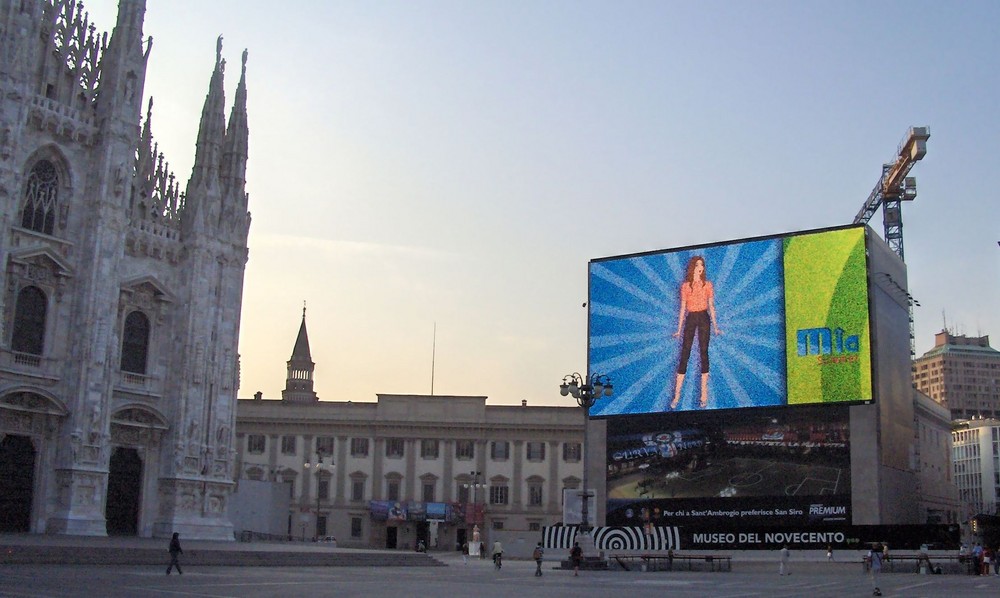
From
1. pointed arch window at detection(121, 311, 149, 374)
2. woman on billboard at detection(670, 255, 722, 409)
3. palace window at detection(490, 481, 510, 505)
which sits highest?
Result: woman on billboard at detection(670, 255, 722, 409)

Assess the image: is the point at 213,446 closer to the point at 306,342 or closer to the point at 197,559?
the point at 197,559

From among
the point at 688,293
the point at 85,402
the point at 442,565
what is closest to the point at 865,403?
the point at 688,293

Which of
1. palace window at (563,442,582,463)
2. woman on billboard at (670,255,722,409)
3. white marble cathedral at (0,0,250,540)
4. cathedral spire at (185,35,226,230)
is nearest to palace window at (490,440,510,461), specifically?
palace window at (563,442,582,463)

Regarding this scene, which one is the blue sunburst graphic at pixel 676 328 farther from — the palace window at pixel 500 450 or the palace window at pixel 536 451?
the palace window at pixel 500 450

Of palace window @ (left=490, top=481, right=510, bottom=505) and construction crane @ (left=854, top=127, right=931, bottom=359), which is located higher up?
construction crane @ (left=854, top=127, right=931, bottom=359)

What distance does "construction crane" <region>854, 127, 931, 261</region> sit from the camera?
316 feet

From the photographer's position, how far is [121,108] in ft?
151

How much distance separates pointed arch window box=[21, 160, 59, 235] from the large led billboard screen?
107ft

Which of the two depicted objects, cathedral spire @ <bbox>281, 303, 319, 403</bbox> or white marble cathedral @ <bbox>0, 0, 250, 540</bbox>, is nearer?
white marble cathedral @ <bbox>0, 0, 250, 540</bbox>

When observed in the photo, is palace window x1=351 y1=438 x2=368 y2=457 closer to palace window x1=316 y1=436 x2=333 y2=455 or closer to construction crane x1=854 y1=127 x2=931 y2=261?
palace window x1=316 y1=436 x2=333 y2=455

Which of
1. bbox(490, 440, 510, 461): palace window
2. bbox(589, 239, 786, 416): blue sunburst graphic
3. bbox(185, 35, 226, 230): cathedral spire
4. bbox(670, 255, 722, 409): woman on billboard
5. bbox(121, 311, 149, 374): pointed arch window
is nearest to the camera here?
bbox(121, 311, 149, 374): pointed arch window

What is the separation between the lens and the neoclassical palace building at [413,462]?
81125 mm

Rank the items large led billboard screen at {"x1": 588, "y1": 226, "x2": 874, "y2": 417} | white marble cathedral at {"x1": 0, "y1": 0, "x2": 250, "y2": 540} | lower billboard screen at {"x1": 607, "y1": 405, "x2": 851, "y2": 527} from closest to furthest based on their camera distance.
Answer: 1. white marble cathedral at {"x1": 0, "y1": 0, "x2": 250, "y2": 540}
2. lower billboard screen at {"x1": 607, "y1": 405, "x2": 851, "y2": 527}
3. large led billboard screen at {"x1": 588, "y1": 226, "x2": 874, "y2": 417}

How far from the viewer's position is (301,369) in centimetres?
12481
